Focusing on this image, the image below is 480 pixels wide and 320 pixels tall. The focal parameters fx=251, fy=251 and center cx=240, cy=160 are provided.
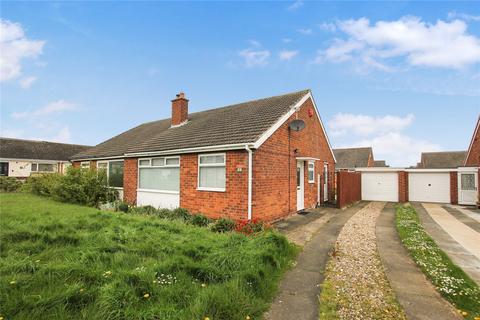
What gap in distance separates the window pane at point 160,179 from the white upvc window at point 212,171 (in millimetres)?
1570

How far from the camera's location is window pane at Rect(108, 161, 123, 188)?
14.5 m

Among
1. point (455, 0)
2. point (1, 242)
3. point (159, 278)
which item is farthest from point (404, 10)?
point (1, 242)

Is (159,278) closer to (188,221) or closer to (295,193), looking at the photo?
Answer: (188,221)

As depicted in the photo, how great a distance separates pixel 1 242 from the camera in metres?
5.34

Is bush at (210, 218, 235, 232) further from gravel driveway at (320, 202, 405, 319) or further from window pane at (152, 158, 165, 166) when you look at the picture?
window pane at (152, 158, 165, 166)

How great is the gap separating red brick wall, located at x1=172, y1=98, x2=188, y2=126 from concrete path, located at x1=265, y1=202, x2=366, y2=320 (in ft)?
36.8

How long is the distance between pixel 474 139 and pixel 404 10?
13.5 meters

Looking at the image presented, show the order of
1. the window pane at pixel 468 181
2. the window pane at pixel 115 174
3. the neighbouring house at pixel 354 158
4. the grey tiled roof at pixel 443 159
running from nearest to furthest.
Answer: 1. the window pane at pixel 115 174
2. the window pane at pixel 468 181
3. the neighbouring house at pixel 354 158
4. the grey tiled roof at pixel 443 159

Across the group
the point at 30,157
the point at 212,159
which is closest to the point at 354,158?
the point at 212,159

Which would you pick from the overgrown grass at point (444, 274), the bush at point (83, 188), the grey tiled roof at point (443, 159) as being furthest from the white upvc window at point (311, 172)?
the grey tiled roof at point (443, 159)

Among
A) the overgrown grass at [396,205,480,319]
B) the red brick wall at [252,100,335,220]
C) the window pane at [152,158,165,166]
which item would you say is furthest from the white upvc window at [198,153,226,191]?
the overgrown grass at [396,205,480,319]

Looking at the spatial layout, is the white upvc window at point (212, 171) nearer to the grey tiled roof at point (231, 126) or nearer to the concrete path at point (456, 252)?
the grey tiled roof at point (231, 126)

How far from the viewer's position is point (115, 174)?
1494 centimetres

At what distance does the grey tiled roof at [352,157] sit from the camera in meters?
35.5
